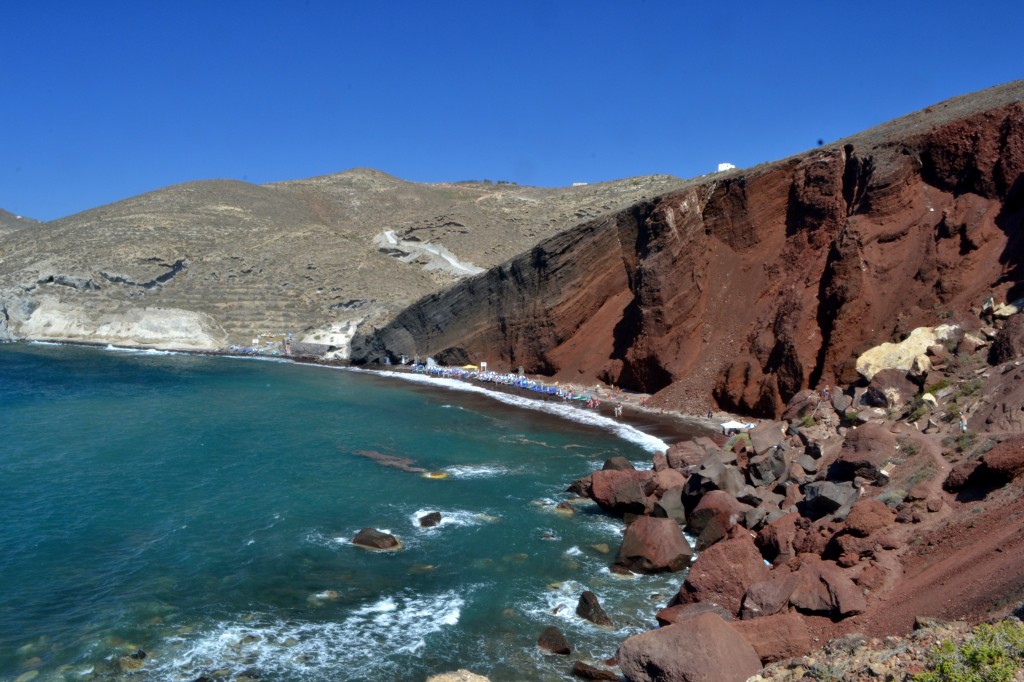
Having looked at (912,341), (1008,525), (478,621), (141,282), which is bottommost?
(478,621)

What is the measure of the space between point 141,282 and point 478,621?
76.1 meters

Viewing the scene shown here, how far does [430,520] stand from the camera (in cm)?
1970

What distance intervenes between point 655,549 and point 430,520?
625 cm

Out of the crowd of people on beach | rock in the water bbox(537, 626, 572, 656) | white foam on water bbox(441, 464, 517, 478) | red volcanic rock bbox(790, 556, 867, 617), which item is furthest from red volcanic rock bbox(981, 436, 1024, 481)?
the crowd of people on beach

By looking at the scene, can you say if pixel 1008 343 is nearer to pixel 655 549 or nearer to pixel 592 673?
pixel 655 549

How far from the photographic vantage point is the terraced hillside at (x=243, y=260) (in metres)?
74.4

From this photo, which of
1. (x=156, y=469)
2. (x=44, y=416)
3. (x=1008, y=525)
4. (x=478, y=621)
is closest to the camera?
(x=1008, y=525)

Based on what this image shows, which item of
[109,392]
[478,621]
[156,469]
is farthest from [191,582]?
[109,392]

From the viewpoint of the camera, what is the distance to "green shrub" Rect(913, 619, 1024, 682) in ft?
24.2

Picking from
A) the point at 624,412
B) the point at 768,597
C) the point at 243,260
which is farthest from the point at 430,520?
the point at 243,260

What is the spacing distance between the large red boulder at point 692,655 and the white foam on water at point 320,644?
4.11 m

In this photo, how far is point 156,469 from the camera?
83.9 ft

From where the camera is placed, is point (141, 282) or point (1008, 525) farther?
point (141, 282)

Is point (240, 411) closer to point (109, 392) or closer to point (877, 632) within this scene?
point (109, 392)
